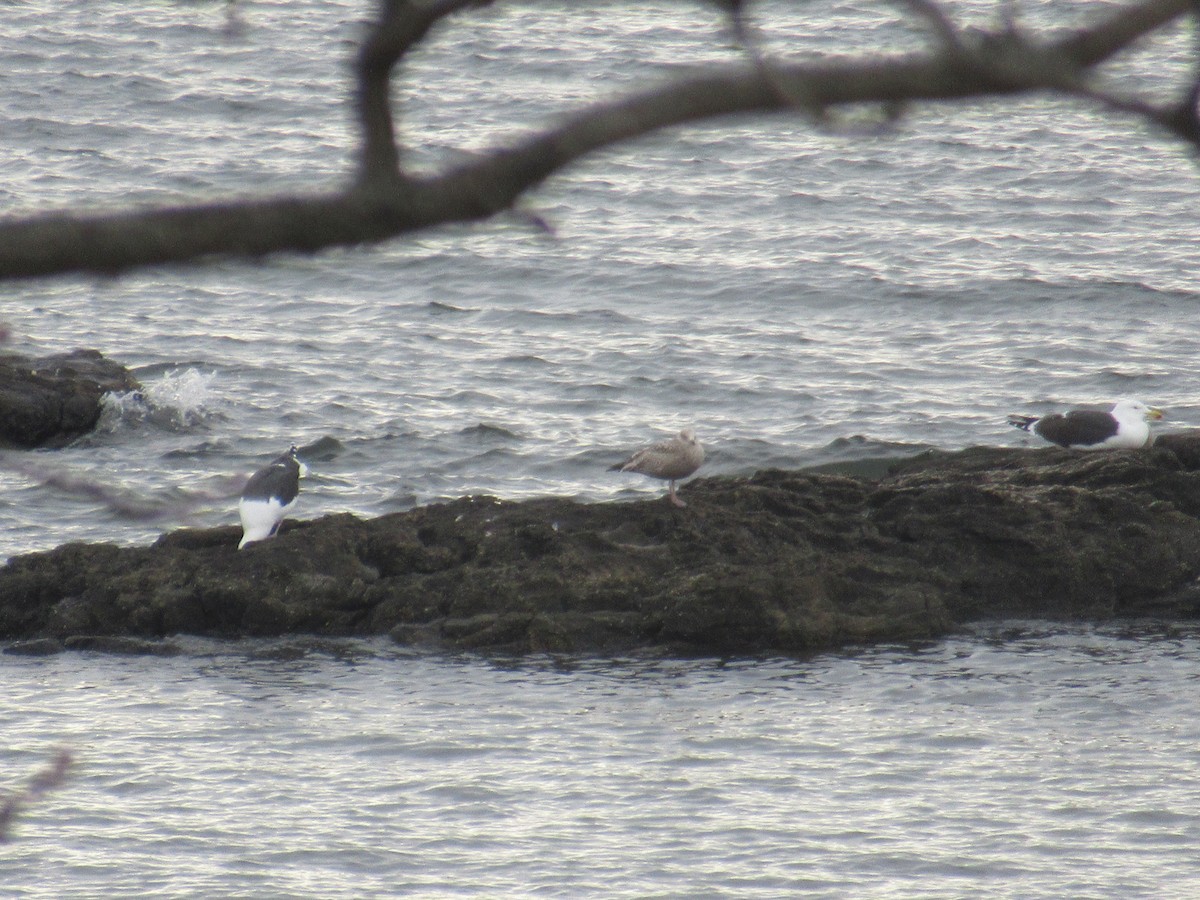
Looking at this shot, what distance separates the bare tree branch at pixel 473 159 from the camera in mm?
1741

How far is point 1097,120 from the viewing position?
116 feet

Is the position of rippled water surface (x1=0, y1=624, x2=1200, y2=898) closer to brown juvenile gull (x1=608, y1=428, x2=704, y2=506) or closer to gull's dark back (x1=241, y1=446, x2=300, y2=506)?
gull's dark back (x1=241, y1=446, x2=300, y2=506)

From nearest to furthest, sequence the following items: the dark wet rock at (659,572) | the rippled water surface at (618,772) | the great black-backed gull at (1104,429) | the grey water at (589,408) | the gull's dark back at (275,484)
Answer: the rippled water surface at (618,772) → the grey water at (589,408) → the dark wet rock at (659,572) → the gull's dark back at (275,484) → the great black-backed gull at (1104,429)

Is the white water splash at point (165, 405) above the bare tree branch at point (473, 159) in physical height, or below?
below

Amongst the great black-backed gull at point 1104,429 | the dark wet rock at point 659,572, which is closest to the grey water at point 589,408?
the dark wet rock at point 659,572

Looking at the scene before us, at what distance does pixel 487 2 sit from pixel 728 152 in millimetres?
31759

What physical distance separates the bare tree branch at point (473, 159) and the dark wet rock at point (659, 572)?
7.95 m

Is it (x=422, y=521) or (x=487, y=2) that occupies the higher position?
(x=487, y=2)

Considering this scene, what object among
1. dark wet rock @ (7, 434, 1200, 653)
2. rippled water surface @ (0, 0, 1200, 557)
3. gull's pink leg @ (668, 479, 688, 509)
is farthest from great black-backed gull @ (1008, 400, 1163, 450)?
gull's pink leg @ (668, 479, 688, 509)

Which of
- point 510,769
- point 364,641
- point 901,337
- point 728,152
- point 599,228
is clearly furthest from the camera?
point 728,152

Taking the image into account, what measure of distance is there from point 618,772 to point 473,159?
6639 mm

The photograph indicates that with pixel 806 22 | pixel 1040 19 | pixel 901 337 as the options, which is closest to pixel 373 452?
pixel 901 337

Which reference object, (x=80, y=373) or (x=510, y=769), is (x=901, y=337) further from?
(x=510, y=769)

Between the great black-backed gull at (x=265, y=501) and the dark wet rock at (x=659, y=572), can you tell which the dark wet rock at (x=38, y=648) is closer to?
the dark wet rock at (x=659, y=572)
